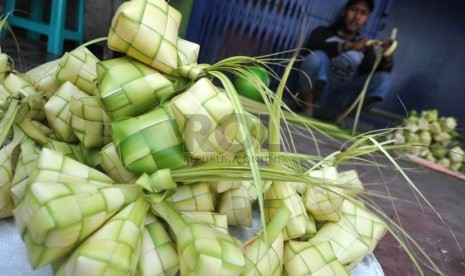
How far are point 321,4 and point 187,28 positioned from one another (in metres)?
1.41

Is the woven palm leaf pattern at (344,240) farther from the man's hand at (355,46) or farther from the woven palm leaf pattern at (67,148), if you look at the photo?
the man's hand at (355,46)

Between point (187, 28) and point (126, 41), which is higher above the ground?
point (126, 41)

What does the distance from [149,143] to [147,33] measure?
15 cm

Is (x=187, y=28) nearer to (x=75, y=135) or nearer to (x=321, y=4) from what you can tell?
(x=321, y=4)

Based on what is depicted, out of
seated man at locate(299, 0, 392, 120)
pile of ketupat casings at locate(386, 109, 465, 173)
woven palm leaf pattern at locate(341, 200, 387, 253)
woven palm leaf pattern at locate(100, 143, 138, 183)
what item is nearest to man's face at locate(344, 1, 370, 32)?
seated man at locate(299, 0, 392, 120)

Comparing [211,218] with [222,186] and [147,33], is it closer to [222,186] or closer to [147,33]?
[222,186]

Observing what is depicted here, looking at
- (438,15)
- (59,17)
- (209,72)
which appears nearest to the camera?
(209,72)

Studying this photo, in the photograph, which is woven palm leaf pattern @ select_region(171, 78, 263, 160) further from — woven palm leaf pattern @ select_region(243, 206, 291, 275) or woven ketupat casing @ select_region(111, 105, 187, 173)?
woven palm leaf pattern @ select_region(243, 206, 291, 275)

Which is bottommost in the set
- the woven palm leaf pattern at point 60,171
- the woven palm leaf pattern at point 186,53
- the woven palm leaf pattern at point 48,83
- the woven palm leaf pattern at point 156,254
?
the woven palm leaf pattern at point 156,254

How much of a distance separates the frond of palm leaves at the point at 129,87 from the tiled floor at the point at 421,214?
0.32 m

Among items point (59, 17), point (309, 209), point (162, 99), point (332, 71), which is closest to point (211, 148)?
point (162, 99)

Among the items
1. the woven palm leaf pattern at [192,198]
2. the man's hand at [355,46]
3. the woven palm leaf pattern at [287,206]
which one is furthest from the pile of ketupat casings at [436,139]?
the woven palm leaf pattern at [192,198]

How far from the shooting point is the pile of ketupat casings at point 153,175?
14.7 inches

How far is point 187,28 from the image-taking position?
2.65 metres
